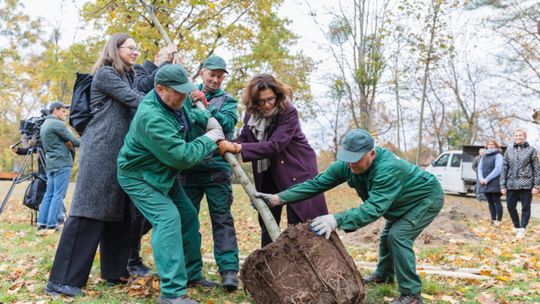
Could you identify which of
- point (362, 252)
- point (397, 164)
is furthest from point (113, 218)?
point (362, 252)

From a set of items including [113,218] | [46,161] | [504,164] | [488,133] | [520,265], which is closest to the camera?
[113,218]

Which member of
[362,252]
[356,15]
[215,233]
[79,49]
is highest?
[356,15]

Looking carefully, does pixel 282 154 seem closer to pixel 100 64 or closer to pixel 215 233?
pixel 215 233

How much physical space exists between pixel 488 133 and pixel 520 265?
4088cm

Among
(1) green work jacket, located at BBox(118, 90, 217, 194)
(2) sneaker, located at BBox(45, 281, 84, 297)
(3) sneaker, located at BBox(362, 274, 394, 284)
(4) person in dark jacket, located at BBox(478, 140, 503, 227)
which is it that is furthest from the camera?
(4) person in dark jacket, located at BBox(478, 140, 503, 227)

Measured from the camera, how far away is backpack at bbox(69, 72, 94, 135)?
427 centimetres

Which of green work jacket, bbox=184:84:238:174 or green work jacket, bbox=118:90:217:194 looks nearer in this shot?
green work jacket, bbox=118:90:217:194

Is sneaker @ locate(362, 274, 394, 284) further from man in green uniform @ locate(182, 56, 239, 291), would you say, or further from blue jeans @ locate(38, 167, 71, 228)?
blue jeans @ locate(38, 167, 71, 228)

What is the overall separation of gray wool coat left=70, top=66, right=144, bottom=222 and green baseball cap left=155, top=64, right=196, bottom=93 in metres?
0.66

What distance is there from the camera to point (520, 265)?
5695mm

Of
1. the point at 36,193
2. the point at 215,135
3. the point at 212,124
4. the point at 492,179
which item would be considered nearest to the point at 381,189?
the point at 215,135

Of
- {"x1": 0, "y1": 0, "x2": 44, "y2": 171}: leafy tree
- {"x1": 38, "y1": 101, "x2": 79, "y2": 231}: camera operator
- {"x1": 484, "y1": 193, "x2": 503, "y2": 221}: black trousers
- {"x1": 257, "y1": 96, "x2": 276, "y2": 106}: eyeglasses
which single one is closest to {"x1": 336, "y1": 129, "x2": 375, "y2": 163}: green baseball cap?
{"x1": 257, "y1": 96, "x2": 276, "y2": 106}: eyeglasses

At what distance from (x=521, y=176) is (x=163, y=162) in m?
7.49

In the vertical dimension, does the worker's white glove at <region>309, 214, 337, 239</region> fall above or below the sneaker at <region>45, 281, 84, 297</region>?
above
